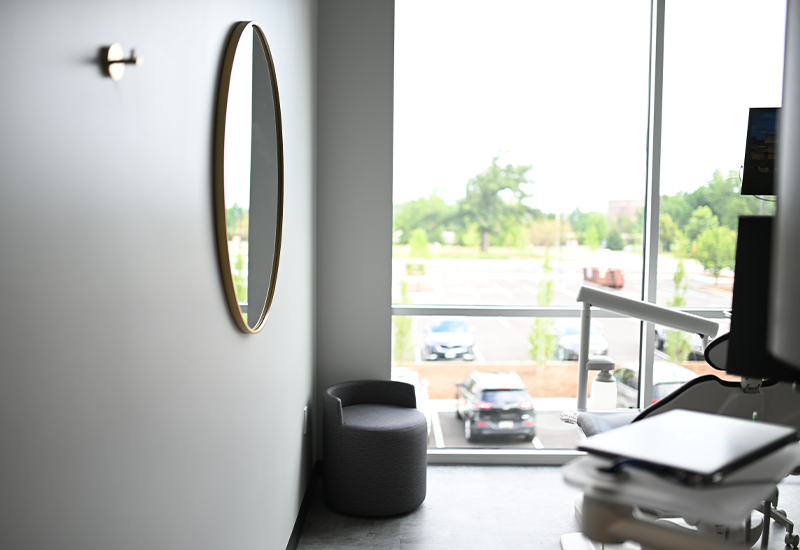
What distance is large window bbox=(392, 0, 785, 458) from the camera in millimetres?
3396

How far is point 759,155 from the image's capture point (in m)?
2.60

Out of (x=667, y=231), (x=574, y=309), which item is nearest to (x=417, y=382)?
(x=574, y=309)

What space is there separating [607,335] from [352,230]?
63.5 inches

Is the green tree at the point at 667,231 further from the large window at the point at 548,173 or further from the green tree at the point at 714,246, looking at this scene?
the green tree at the point at 714,246

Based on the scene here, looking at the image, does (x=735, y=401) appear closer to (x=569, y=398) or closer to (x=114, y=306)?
(x=569, y=398)

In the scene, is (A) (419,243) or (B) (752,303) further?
(A) (419,243)

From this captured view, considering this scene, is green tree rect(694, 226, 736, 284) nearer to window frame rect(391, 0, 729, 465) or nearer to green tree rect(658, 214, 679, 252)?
A: green tree rect(658, 214, 679, 252)

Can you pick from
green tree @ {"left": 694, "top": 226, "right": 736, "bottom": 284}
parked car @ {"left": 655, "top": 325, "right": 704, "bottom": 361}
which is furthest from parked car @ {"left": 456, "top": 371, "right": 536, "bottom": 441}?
green tree @ {"left": 694, "top": 226, "right": 736, "bottom": 284}

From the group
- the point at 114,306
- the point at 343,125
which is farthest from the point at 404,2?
the point at 114,306

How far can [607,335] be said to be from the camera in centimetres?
348

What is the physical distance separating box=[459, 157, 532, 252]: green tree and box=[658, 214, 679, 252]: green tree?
0.79m

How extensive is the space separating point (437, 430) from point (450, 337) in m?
0.56

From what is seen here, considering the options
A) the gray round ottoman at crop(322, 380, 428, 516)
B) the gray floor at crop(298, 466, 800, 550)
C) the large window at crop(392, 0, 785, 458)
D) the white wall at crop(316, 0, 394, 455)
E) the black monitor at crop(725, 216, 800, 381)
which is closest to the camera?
the black monitor at crop(725, 216, 800, 381)

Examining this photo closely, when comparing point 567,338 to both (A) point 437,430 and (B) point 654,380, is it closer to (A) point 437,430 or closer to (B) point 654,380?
(B) point 654,380
